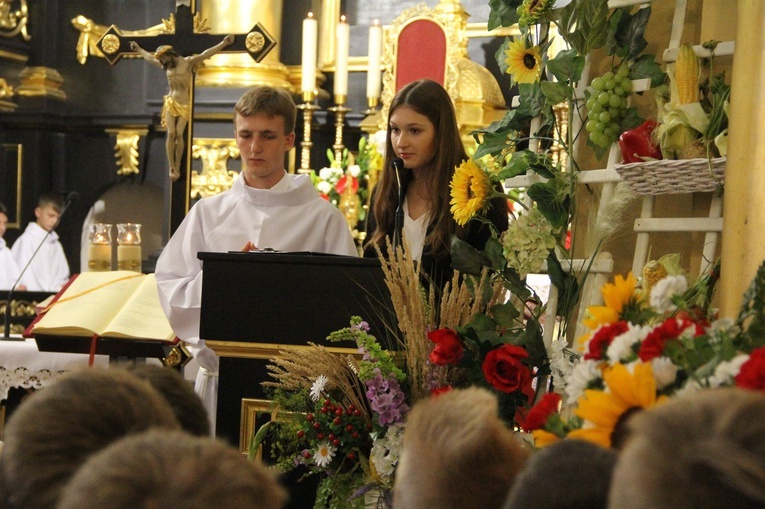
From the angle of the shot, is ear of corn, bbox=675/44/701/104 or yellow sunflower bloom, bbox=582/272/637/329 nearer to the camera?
yellow sunflower bloom, bbox=582/272/637/329

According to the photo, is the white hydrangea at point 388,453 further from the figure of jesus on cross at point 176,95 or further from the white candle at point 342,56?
the white candle at point 342,56

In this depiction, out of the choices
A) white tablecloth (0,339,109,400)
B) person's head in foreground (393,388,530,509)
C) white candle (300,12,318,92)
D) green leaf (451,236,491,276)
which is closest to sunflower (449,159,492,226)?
green leaf (451,236,491,276)

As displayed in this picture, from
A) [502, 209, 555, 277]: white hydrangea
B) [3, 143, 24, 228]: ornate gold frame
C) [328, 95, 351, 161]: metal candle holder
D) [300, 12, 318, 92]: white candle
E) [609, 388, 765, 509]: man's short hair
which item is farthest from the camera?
[3, 143, 24, 228]: ornate gold frame

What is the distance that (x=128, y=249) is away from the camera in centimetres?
618

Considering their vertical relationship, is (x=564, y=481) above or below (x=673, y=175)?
below

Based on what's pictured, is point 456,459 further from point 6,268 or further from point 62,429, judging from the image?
point 6,268

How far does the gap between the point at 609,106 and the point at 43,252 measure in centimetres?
703

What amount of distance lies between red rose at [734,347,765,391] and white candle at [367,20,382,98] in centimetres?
665

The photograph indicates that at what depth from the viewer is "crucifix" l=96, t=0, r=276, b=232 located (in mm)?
5820

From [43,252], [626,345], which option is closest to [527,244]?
[626,345]

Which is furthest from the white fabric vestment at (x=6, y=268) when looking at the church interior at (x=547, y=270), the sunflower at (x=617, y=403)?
the sunflower at (x=617, y=403)

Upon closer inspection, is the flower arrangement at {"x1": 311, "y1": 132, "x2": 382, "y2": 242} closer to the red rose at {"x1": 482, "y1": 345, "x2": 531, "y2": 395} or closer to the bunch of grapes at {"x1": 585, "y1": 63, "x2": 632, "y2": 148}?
the bunch of grapes at {"x1": 585, "y1": 63, "x2": 632, "y2": 148}

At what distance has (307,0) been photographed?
9.42 metres

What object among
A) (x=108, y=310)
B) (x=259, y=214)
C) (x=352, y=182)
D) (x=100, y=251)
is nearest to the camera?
(x=259, y=214)
